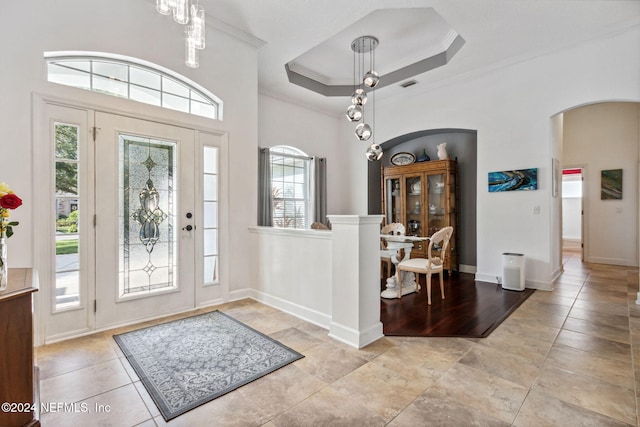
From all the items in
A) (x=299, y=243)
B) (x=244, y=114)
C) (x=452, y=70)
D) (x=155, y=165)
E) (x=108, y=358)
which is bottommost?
(x=108, y=358)

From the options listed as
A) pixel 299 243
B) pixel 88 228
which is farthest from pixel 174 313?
pixel 299 243

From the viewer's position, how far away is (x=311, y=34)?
392 cm

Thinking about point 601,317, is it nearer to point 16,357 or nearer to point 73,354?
point 16,357

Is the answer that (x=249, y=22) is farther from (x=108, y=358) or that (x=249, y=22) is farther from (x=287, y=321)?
(x=108, y=358)

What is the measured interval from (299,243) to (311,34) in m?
2.72

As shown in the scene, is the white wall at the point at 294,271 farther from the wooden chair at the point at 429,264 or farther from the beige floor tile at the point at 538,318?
the beige floor tile at the point at 538,318

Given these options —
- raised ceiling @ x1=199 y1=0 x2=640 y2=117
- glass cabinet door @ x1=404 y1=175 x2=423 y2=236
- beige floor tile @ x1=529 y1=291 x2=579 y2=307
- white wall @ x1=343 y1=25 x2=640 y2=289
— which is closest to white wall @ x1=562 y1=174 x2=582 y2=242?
white wall @ x1=343 y1=25 x2=640 y2=289

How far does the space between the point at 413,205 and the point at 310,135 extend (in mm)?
2523

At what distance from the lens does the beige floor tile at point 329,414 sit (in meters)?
1.68

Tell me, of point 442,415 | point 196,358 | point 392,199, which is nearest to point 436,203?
point 392,199

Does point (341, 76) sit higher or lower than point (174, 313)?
higher

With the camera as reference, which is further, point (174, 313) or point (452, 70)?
→ point (452, 70)

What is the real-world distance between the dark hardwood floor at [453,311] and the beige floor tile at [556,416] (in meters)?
0.97

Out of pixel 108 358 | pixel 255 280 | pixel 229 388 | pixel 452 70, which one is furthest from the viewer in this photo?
pixel 452 70
